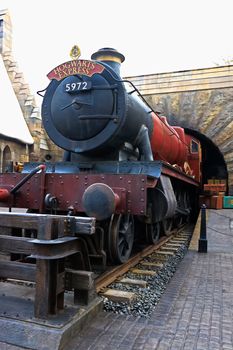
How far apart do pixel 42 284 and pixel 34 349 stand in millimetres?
436

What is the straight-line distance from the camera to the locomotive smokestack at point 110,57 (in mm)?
4992

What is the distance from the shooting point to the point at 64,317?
8.39 feet

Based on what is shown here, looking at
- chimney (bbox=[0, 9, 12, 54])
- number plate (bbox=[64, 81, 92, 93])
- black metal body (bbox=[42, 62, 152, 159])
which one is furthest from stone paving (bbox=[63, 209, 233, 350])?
chimney (bbox=[0, 9, 12, 54])

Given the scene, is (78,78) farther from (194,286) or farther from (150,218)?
(194,286)

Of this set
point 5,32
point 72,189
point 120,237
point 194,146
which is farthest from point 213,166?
point 72,189

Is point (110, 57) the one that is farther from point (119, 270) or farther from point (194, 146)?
point (194, 146)

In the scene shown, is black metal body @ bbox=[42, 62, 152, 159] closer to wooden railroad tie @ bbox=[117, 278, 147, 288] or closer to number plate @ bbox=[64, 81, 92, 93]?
number plate @ bbox=[64, 81, 92, 93]

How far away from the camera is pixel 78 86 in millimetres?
4551

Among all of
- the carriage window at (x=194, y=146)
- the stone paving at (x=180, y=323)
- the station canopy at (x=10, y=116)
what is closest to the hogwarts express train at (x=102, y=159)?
the stone paving at (x=180, y=323)

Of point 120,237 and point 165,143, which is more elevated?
point 165,143

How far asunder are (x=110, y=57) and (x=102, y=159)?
1.50 metres

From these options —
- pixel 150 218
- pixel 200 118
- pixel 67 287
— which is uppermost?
pixel 200 118

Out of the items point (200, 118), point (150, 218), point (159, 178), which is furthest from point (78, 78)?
point (200, 118)

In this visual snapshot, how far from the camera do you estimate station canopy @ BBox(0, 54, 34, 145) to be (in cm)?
1195
